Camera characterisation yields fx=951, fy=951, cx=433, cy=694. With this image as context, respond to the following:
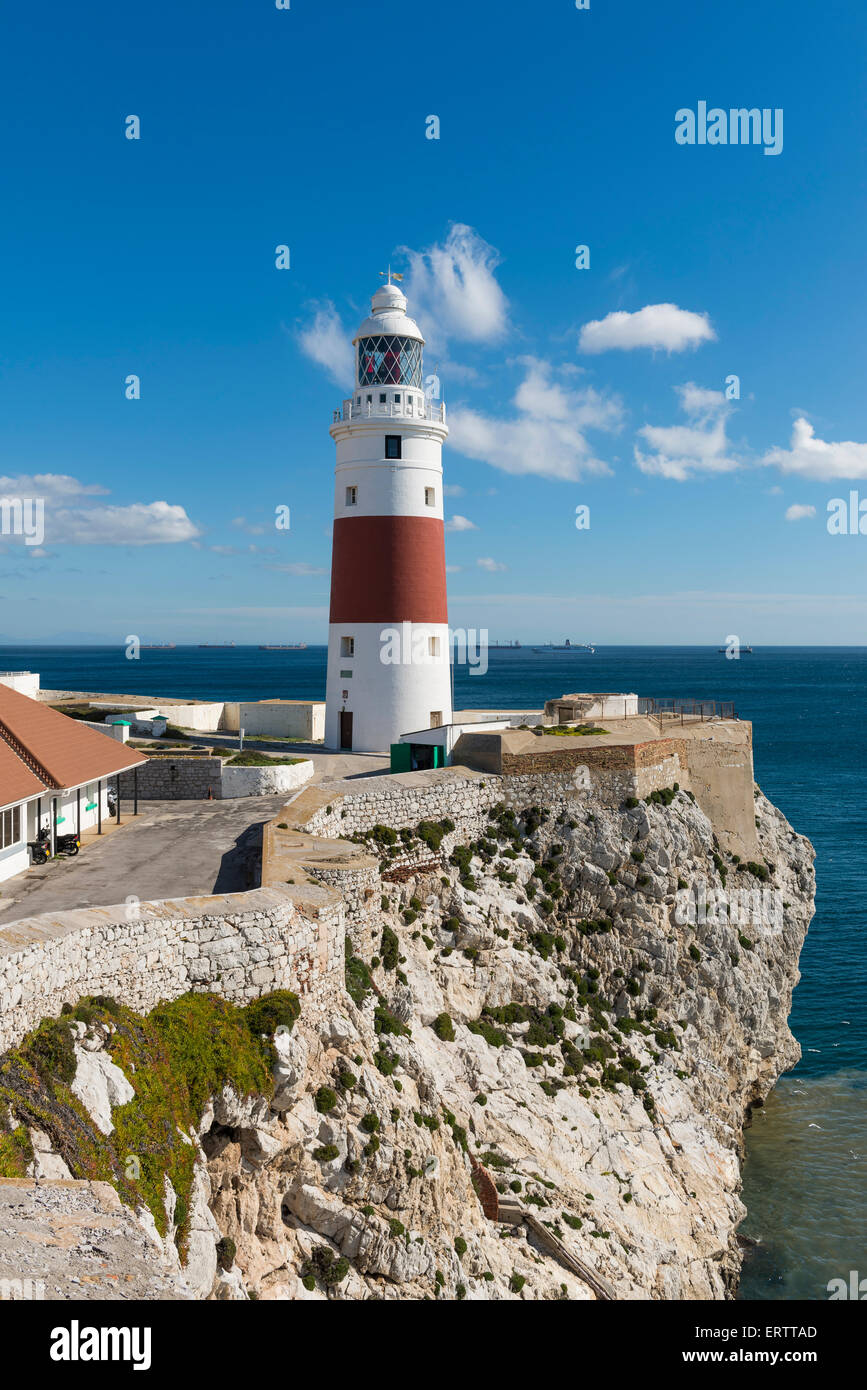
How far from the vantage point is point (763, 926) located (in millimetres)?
34031

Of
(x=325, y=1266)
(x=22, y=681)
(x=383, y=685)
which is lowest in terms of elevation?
(x=325, y=1266)

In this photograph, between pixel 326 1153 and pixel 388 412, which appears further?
pixel 388 412

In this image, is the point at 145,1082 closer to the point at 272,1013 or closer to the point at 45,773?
the point at 272,1013

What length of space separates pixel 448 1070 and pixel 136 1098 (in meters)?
10.3

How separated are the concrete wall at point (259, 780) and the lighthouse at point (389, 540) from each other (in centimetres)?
540

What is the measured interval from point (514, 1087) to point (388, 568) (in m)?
17.4

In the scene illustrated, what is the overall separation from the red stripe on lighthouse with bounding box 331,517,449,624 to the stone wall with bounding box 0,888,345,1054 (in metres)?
16.9

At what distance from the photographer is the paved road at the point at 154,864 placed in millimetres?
18172

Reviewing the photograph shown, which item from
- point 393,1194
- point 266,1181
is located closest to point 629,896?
point 393,1194

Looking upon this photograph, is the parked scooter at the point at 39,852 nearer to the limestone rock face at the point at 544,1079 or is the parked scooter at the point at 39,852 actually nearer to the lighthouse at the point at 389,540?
the limestone rock face at the point at 544,1079

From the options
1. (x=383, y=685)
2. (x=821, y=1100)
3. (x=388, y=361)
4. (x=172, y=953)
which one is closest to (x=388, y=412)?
(x=388, y=361)

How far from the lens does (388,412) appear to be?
3278cm

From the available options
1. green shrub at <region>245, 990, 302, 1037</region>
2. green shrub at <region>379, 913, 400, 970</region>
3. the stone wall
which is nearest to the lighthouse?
green shrub at <region>379, 913, 400, 970</region>
